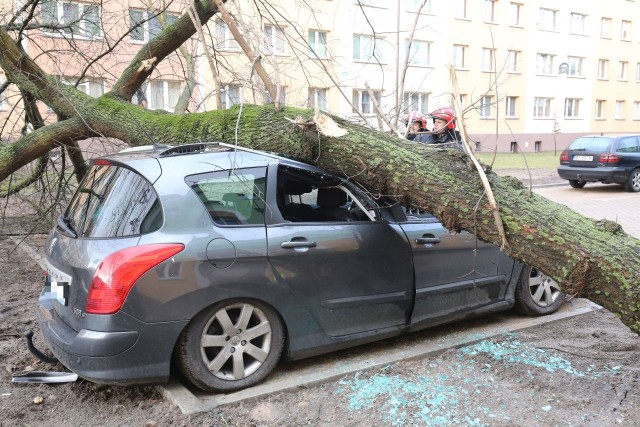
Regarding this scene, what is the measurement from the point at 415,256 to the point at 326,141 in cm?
106

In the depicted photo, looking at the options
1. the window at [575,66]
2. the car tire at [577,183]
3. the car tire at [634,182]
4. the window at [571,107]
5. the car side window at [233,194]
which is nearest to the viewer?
the car side window at [233,194]

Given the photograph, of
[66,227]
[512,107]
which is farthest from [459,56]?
[66,227]

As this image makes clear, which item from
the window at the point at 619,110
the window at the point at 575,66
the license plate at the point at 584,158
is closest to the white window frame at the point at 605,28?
the window at the point at 575,66

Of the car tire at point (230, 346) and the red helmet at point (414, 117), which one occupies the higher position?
the red helmet at point (414, 117)

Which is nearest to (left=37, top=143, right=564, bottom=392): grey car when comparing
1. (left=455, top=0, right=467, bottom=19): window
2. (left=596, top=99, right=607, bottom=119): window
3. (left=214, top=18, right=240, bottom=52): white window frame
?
(left=214, top=18, right=240, bottom=52): white window frame

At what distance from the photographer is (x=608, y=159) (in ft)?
51.5

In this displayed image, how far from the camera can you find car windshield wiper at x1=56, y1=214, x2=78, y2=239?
3.52m

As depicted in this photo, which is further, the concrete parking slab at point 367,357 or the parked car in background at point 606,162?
the parked car in background at point 606,162

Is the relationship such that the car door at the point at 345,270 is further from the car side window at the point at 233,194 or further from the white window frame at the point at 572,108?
the white window frame at the point at 572,108

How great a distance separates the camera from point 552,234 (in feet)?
11.0

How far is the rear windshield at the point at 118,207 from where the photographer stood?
3.30 m

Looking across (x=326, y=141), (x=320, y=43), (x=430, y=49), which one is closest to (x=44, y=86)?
(x=320, y=43)

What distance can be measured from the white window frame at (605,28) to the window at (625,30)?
1.38 metres

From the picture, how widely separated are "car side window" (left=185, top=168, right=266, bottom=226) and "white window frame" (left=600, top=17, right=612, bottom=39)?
4502 centimetres
